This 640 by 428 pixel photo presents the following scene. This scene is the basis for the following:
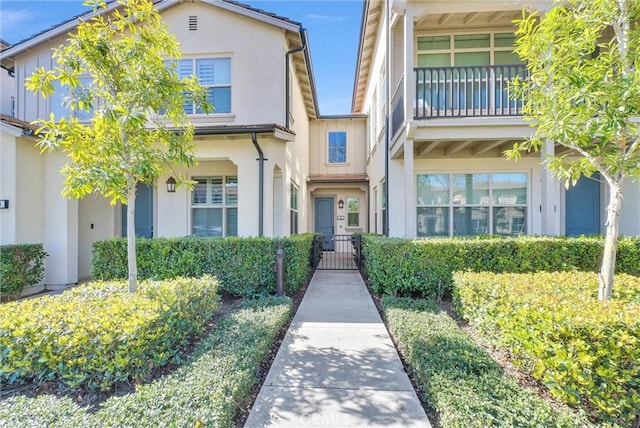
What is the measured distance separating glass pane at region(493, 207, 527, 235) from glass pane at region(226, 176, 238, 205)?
24.2ft

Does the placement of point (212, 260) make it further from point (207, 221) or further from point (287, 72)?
point (287, 72)

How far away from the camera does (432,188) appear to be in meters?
8.23

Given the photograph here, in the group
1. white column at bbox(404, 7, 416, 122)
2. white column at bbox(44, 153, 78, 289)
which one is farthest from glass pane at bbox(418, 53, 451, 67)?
white column at bbox(44, 153, 78, 289)

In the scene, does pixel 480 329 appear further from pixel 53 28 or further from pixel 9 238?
pixel 53 28

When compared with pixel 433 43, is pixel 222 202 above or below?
below

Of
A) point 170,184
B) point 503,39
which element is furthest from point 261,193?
point 503,39

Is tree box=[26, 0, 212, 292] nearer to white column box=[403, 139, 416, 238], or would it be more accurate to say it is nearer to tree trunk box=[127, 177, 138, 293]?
tree trunk box=[127, 177, 138, 293]

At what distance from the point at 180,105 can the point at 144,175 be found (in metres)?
1.15

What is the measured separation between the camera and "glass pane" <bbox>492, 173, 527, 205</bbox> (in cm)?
803

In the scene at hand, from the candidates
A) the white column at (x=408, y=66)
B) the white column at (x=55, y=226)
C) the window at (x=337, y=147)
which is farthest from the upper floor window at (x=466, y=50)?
the white column at (x=55, y=226)

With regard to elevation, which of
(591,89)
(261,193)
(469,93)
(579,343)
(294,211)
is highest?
(469,93)

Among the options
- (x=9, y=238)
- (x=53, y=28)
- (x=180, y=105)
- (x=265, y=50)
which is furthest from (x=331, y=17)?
(x=9, y=238)

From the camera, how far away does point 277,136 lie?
23.1ft

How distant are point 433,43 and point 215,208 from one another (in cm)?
760
